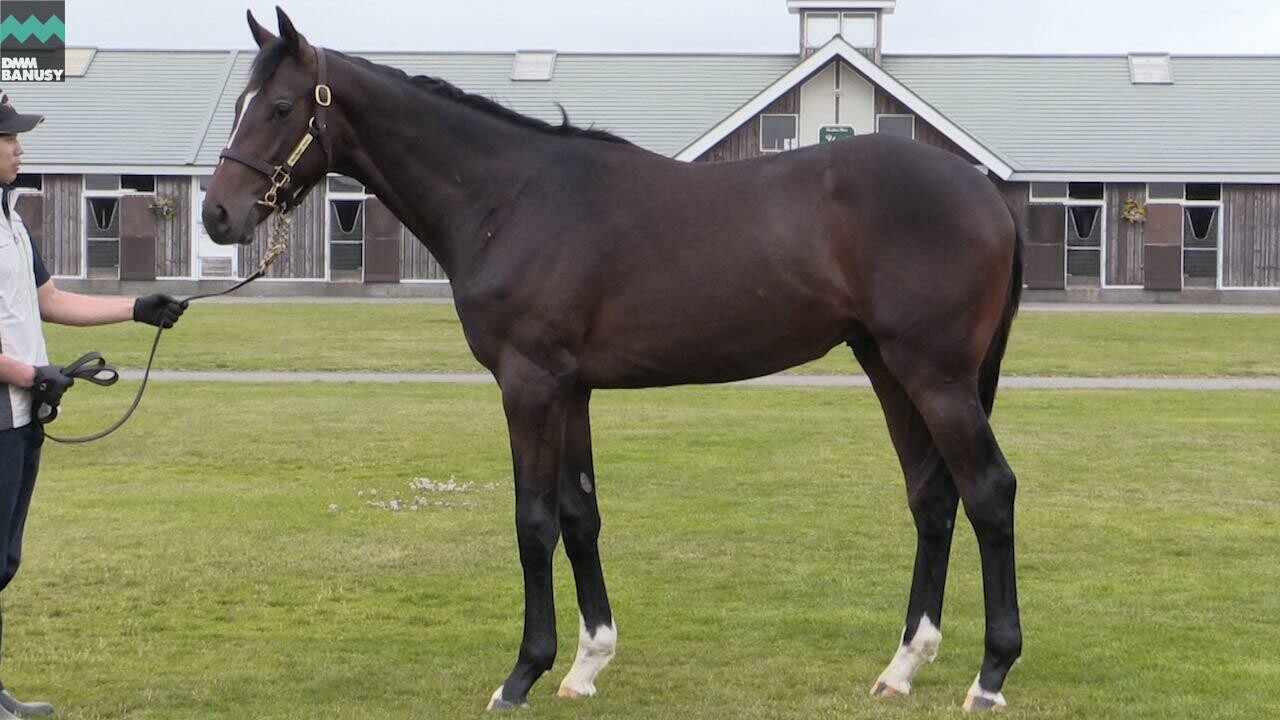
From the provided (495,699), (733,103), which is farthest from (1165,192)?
(495,699)

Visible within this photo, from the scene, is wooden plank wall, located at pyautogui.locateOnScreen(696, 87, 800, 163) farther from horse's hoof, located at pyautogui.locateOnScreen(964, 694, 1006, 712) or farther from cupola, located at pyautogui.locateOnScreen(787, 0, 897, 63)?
horse's hoof, located at pyautogui.locateOnScreen(964, 694, 1006, 712)

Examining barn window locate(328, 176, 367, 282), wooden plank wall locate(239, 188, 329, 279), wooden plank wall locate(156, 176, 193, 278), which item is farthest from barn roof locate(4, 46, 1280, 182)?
barn window locate(328, 176, 367, 282)

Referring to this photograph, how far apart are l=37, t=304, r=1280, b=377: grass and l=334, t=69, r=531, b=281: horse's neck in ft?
56.9

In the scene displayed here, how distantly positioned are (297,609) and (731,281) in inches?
134

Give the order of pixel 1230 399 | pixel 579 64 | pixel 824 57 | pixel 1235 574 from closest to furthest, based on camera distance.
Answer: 1. pixel 1235 574
2. pixel 1230 399
3. pixel 824 57
4. pixel 579 64

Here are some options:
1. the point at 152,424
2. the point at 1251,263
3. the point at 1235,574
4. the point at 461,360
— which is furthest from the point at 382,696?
the point at 1251,263

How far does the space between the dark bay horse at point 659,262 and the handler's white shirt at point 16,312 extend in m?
0.74

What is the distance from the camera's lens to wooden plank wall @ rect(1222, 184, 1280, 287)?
1761 inches

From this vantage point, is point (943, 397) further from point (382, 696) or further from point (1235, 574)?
point (1235, 574)

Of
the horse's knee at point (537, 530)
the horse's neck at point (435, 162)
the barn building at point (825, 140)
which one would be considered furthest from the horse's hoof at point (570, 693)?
the barn building at point (825, 140)

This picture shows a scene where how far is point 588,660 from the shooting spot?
7.04 meters

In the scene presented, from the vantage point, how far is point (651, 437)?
53.6ft

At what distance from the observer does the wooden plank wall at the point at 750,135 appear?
44500mm

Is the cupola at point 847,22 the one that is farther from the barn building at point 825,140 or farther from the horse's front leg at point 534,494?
the horse's front leg at point 534,494
